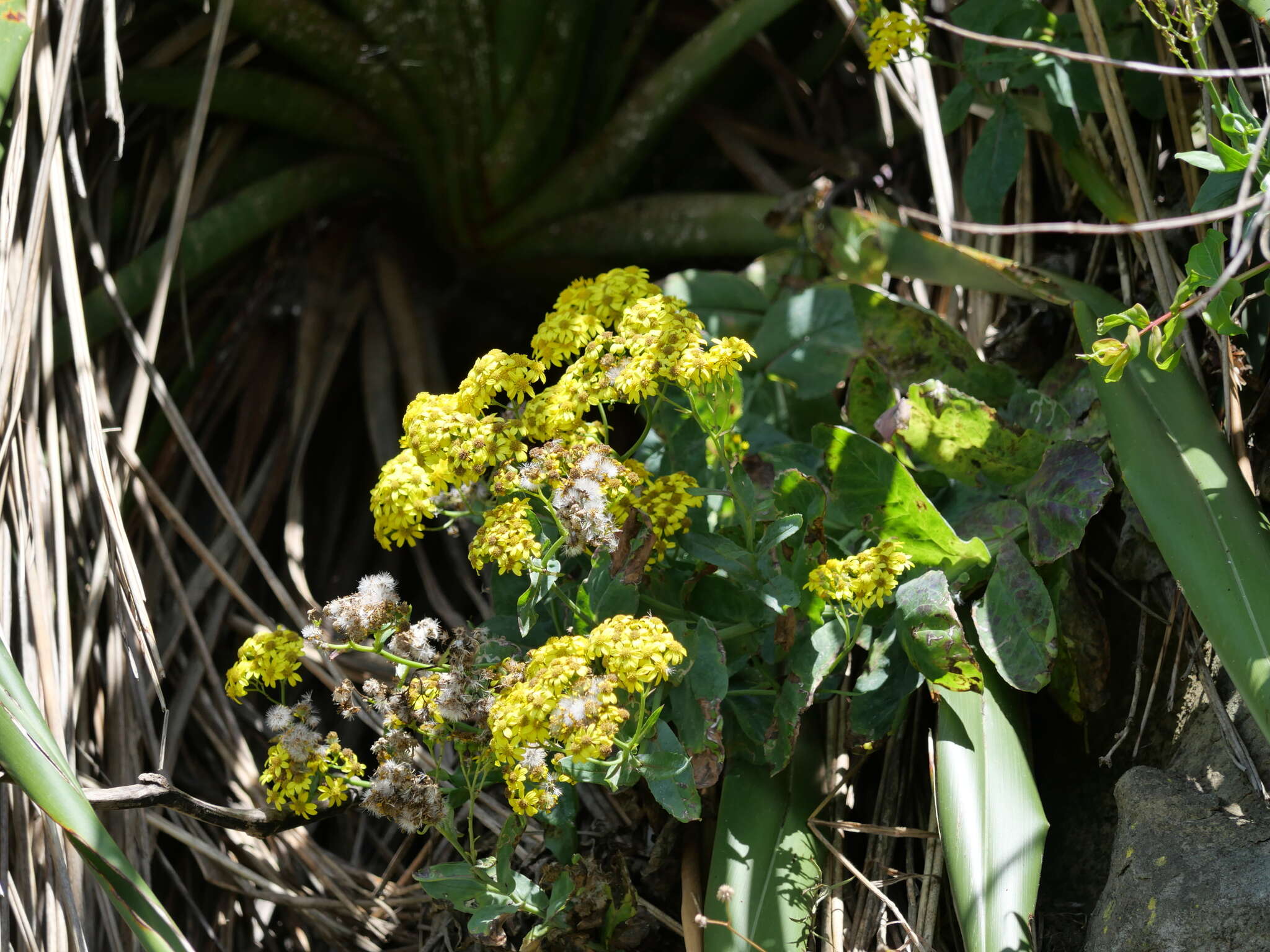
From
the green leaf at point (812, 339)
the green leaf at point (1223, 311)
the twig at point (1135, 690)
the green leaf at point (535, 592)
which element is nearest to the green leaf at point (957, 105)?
the green leaf at point (812, 339)

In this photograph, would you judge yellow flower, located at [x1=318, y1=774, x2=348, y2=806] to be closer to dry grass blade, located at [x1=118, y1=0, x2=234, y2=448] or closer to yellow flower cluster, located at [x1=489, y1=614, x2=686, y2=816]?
yellow flower cluster, located at [x1=489, y1=614, x2=686, y2=816]

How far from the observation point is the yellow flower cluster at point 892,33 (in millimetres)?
1168

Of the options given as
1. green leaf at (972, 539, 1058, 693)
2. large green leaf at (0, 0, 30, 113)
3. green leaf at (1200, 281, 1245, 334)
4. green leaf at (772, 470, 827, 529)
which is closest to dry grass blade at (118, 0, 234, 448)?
large green leaf at (0, 0, 30, 113)

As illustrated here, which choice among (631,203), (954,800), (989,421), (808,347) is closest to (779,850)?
(954,800)

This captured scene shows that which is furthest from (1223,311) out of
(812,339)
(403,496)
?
(403,496)

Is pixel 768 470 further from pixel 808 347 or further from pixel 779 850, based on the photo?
pixel 779 850

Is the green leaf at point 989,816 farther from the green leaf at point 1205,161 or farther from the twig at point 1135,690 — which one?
the green leaf at point 1205,161

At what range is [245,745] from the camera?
1338mm

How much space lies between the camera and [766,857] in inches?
39.8

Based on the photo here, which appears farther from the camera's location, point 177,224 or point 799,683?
point 177,224

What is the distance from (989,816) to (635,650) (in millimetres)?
361

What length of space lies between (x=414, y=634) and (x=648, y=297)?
1.15 feet

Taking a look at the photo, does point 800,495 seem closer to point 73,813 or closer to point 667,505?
point 667,505

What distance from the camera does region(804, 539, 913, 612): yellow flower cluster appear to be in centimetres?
90
